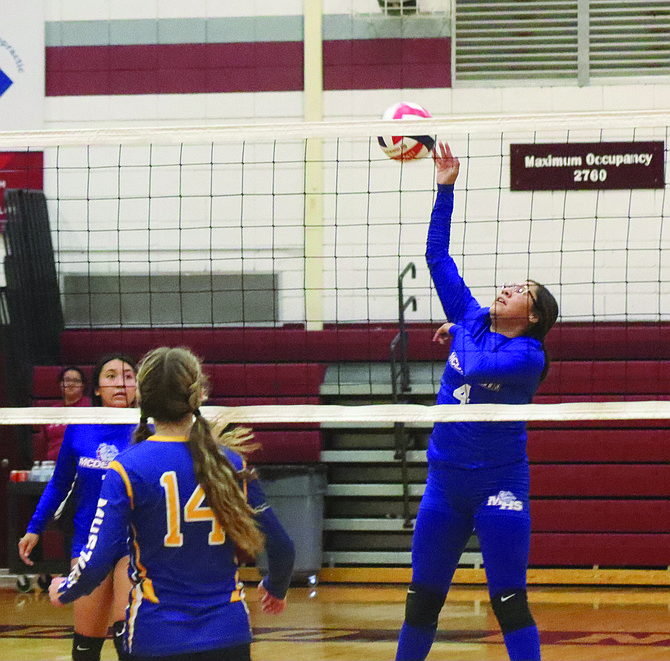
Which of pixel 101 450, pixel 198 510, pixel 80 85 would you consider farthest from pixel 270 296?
pixel 198 510

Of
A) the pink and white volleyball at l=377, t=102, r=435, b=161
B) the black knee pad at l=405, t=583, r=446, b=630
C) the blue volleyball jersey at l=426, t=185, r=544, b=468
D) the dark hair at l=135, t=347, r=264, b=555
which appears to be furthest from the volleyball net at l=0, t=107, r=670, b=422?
the dark hair at l=135, t=347, r=264, b=555

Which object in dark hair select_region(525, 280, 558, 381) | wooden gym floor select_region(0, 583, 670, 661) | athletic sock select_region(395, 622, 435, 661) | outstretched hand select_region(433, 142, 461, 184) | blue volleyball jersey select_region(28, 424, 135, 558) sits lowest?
wooden gym floor select_region(0, 583, 670, 661)

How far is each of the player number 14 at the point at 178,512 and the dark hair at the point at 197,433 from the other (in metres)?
0.02

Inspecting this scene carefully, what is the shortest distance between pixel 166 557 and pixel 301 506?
18.0 feet

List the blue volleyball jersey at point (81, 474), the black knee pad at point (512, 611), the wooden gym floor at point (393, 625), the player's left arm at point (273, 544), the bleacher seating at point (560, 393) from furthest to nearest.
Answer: the bleacher seating at point (560, 393)
the wooden gym floor at point (393, 625)
the blue volleyball jersey at point (81, 474)
the black knee pad at point (512, 611)
the player's left arm at point (273, 544)

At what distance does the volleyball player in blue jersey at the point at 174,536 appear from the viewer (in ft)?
8.14

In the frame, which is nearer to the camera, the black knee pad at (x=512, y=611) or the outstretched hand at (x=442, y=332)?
the black knee pad at (x=512, y=611)

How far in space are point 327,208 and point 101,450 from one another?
5.35 m

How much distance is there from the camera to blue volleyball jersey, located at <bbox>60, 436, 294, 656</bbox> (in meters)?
2.48

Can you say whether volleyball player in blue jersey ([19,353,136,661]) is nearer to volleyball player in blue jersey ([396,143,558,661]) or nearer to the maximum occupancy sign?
volleyball player in blue jersey ([396,143,558,661])

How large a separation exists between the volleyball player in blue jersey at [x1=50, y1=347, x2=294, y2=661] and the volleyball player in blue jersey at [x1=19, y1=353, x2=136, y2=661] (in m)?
1.61

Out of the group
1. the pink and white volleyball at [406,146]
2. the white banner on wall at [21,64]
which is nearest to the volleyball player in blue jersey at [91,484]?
the pink and white volleyball at [406,146]

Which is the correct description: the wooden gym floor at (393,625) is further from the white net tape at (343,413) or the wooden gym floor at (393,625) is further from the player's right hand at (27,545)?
the white net tape at (343,413)

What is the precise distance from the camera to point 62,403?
836 cm
